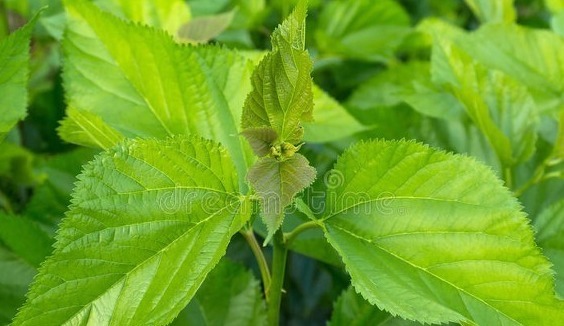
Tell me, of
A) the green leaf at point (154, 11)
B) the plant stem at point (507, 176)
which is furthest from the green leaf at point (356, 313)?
the green leaf at point (154, 11)

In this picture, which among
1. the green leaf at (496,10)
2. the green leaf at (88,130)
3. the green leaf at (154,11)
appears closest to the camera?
the green leaf at (88,130)

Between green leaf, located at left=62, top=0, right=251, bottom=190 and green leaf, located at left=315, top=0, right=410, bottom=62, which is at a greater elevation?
green leaf, located at left=62, top=0, right=251, bottom=190

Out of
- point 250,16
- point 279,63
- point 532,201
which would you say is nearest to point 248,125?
point 279,63

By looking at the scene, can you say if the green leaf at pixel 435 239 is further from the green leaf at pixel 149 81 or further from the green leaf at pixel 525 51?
the green leaf at pixel 525 51

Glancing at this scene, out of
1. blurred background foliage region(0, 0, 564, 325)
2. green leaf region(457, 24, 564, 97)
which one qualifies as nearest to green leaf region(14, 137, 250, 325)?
blurred background foliage region(0, 0, 564, 325)

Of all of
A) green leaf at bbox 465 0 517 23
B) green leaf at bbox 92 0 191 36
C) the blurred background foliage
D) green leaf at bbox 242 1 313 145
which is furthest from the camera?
green leaf at bbox 465 0 517 23

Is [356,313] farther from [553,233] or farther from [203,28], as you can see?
[203,28]

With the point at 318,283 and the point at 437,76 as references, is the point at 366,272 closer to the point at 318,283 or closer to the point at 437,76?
the point at 437,76

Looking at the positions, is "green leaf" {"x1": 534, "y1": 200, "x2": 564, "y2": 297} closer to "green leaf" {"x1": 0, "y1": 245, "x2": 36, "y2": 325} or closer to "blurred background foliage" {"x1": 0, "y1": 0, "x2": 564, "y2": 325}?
"blurred background foliage" {"x1": 0, "y1": 0, "x2": 564, "y2": 325}
